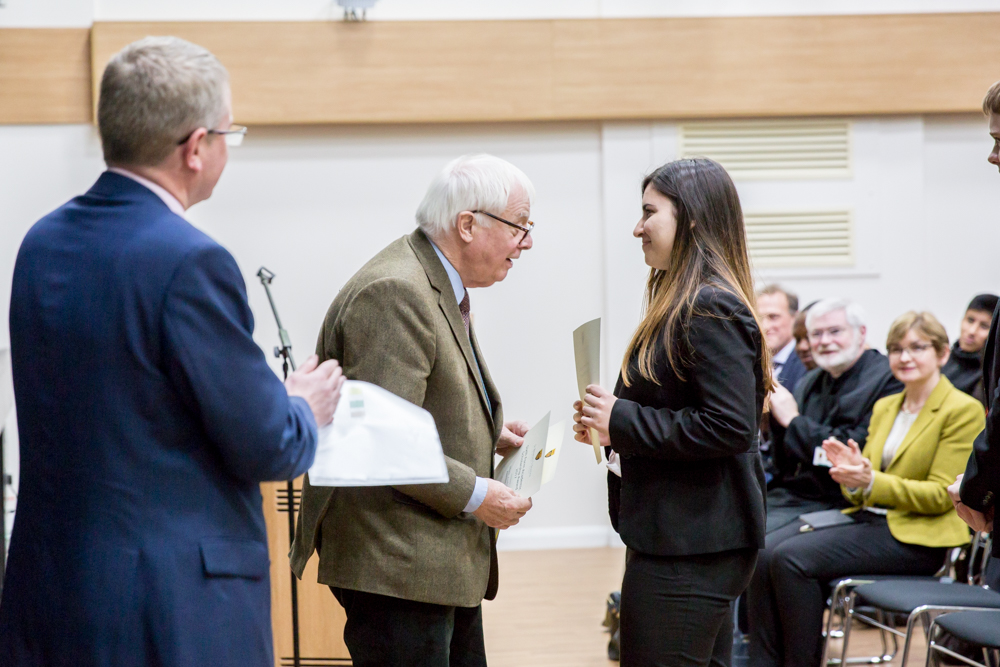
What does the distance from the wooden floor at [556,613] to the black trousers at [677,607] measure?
2.09m

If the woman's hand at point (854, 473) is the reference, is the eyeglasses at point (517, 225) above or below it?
above

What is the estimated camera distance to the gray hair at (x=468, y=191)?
6.57 ft

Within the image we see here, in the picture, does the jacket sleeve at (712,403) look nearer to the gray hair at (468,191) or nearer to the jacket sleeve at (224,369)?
the gray hair at (468,191)

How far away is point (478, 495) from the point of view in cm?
186

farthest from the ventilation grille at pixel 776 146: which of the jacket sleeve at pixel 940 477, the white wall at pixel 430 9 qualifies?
the jacket sleeve at pixel 940 477

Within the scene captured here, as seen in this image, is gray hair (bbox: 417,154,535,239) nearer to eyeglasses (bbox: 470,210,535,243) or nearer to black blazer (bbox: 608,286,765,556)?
eyeglasses (bbox: 470,210,535,243)

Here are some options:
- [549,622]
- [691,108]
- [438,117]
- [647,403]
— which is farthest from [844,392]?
[438,117]

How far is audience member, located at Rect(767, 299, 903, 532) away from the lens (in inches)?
150

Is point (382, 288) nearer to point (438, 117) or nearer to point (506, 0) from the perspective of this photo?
point (438, 117)

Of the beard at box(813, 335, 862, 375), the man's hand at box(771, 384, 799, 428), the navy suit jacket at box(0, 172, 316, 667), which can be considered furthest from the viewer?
the beard at box(813, 335, 862, 375)

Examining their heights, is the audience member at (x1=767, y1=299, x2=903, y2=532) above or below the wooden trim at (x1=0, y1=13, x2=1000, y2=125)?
below

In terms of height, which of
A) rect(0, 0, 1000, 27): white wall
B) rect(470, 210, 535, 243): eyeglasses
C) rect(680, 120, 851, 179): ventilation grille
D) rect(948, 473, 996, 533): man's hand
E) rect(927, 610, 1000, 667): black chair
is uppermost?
rect(0, 0, 1000, 27): white wall

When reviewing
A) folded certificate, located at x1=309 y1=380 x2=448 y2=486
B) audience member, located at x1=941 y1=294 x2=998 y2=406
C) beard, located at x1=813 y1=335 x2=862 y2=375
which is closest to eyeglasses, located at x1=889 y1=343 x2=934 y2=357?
beard, located at x1=813 y1=335 x2=862 y2=375

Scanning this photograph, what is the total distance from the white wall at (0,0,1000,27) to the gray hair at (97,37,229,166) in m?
5.09
